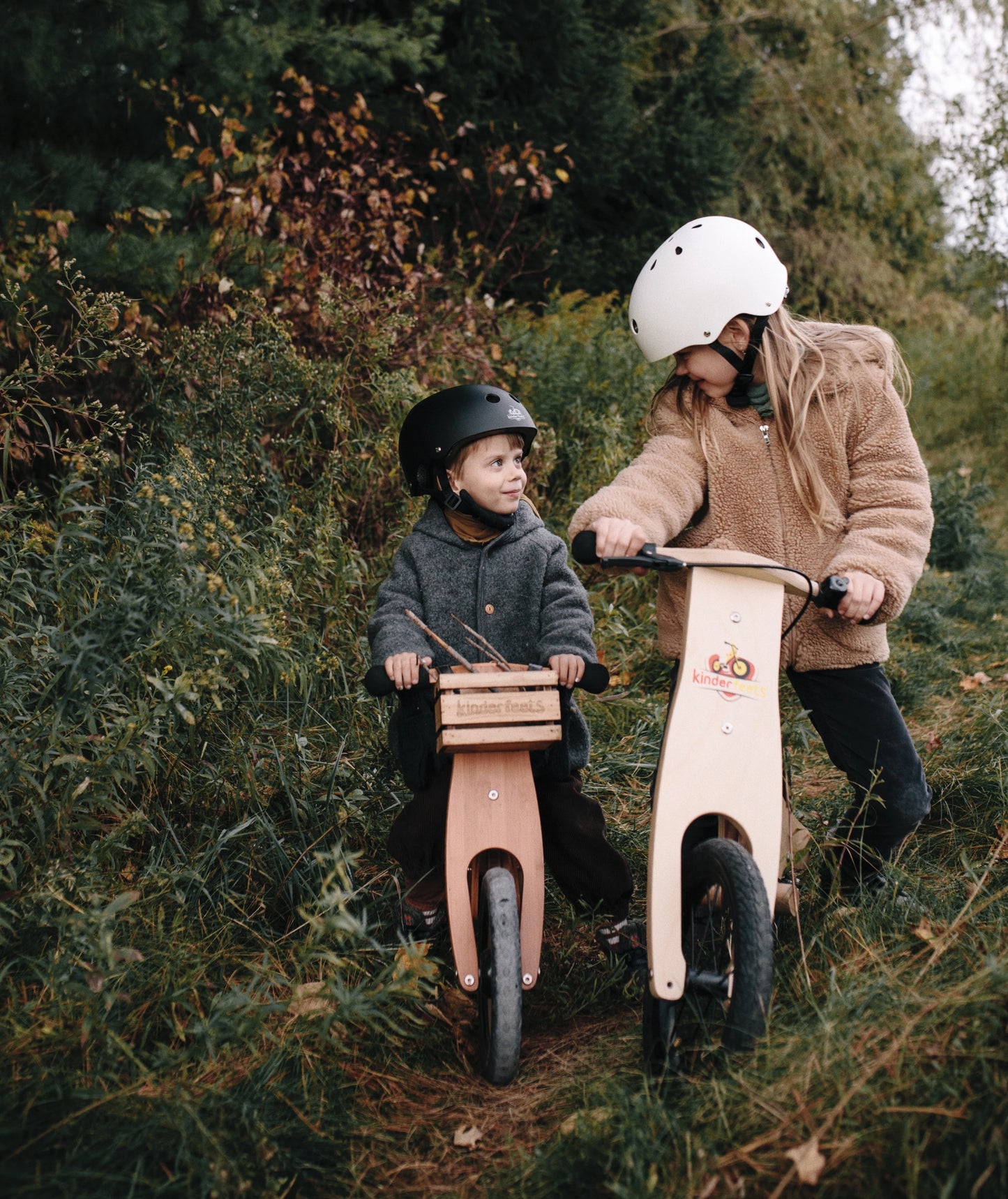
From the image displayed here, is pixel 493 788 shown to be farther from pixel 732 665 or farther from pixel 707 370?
pixel 707 370

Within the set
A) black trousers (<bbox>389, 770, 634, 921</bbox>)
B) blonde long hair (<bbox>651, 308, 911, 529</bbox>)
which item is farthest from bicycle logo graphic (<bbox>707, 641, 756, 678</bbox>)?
black trousers (<bbox>389, 770, 634, 921</bbox>)

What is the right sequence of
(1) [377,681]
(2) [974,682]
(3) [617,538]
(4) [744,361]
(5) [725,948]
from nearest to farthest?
(5) [725,948] → (3) [617,538] → (1) [377,681] → (4) [744,361] → (2) [974,682]

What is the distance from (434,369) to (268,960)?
Answer: 322 cm

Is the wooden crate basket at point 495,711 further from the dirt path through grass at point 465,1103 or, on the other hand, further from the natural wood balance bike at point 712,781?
the dirt path through grass at point 465,1103

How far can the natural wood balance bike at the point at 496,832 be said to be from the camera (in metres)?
2.54

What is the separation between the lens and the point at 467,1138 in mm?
2328

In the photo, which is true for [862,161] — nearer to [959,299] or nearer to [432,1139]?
[959,299]

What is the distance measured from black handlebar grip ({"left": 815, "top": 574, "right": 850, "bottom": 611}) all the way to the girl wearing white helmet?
0.94 ft

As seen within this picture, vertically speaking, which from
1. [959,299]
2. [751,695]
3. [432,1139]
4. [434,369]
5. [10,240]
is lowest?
[432,1139]

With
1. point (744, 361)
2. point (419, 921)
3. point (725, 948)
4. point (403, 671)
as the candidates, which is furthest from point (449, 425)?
point (725, 948)

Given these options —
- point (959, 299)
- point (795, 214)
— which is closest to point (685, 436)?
point (795, 214)

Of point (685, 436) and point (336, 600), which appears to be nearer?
point (685, 436)

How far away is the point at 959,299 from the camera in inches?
627

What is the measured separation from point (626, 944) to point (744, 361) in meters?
1.60
